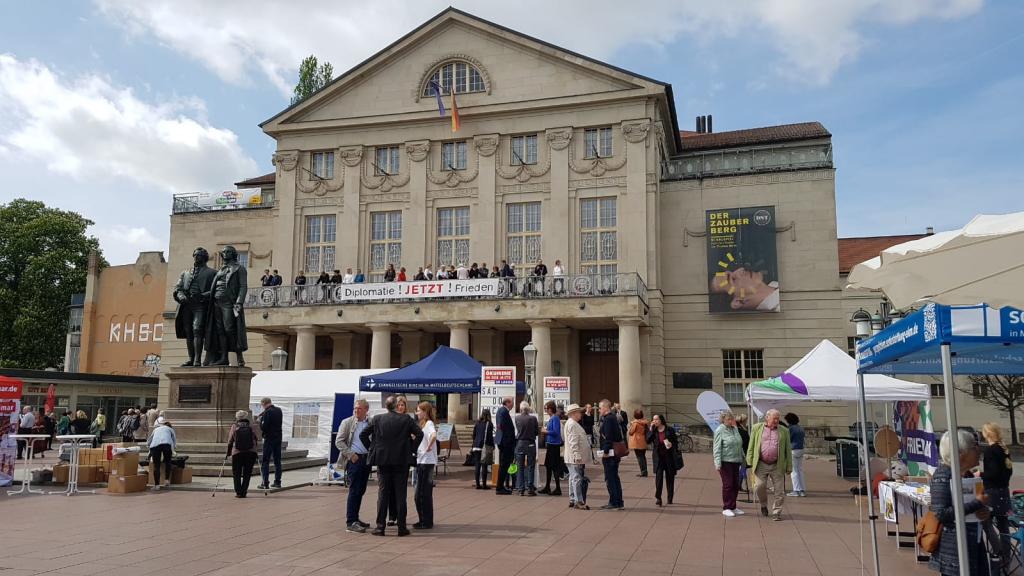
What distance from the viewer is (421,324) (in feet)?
104

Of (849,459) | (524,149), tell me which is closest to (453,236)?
(524,149)

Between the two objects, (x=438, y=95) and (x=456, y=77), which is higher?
(x=456, y=77)

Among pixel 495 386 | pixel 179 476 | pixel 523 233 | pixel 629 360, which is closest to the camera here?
pixel 179 476

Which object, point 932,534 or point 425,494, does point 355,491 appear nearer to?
point 425,494

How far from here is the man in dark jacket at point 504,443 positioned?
48.0 feet

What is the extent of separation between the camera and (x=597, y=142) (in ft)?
111

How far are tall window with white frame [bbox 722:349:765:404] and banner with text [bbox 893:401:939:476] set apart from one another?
51.2 feet

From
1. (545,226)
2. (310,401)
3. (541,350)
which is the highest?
(545,226)

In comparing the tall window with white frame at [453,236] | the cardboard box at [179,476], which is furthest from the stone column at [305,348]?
the cardboard box at [179,476]

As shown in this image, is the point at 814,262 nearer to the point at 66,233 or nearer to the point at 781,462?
the point at 781,462

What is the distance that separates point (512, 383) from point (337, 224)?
21.9m

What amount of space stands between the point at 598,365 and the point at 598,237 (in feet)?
18.6

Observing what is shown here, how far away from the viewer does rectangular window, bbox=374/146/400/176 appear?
119 feet

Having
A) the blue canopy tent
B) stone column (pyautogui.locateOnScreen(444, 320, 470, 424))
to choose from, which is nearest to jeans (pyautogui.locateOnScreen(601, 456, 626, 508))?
the blue canopy tent
